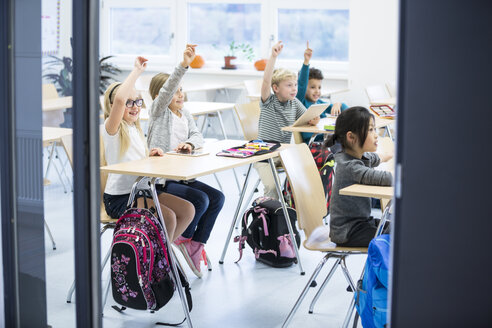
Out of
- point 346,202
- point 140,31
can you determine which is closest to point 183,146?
point 346,202

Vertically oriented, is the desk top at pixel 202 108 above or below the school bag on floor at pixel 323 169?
above

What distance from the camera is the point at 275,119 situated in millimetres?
4359

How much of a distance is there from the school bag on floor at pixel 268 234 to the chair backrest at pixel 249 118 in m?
0.90

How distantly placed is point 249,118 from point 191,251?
136cm

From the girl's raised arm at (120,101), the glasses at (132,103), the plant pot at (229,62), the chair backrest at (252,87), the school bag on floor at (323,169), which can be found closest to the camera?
the girl's raised arm at (120,101)

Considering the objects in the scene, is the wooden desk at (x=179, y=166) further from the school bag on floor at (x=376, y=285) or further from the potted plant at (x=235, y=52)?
the potted plant at (x=235, y=52)

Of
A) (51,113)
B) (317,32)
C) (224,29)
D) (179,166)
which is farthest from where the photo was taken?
(224,29)

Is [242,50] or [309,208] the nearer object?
[309,208]

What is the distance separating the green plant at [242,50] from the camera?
8.38m

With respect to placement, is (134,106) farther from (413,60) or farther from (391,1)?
(391,1)

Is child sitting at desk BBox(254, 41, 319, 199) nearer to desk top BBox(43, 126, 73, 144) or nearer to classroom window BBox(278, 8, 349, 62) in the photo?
desk top BBox(43, 126, 73, 144)

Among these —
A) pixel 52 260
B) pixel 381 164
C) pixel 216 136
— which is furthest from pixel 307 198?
pixel 216 136

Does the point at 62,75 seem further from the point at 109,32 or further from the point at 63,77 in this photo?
the point at 109,32

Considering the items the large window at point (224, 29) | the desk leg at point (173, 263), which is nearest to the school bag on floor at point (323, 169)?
the desk leg at point (173, 263)
